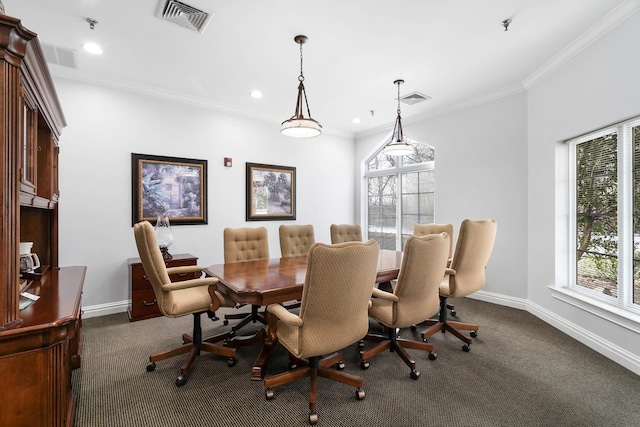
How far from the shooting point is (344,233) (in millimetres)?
4195

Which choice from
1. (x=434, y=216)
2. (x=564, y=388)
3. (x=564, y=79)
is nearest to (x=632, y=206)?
(x=564, y=79)

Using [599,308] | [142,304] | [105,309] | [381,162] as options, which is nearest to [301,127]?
[142,304]

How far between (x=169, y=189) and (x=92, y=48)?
169 centimetres

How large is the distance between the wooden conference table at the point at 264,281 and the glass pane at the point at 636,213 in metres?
1.94

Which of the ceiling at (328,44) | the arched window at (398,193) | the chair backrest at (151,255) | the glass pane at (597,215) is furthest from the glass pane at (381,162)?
the chair backrest at (151,255)

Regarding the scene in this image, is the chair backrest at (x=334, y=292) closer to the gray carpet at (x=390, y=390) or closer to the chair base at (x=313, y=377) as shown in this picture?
the chair base at (x=313, y=377)

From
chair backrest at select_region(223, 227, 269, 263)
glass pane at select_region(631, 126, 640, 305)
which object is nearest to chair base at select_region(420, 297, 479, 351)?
glass pane at select_region(631, 126, 640, 305)

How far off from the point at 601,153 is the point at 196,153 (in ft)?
15.2

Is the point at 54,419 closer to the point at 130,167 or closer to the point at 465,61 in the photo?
the point at 130,167

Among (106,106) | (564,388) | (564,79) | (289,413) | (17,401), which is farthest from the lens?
(106,106)

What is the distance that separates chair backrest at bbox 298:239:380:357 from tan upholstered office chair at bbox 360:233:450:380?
1.22ft

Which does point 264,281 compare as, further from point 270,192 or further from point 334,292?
point 270,192

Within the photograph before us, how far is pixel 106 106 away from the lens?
3.63m

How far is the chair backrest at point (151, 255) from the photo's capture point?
2.13m
